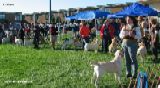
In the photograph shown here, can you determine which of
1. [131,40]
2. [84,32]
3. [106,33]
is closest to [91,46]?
[84,32]

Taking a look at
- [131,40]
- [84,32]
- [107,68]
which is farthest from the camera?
[84,32]

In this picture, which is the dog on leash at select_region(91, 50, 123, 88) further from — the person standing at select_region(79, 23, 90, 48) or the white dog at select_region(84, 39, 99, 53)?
Answer: the person standing at select_region(79, 23, 90, 48)

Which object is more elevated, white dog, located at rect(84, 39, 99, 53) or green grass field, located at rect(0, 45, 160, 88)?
green grass field, located at rect(0, 45, 160, 88)

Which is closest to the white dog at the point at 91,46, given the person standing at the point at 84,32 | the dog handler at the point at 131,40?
the person standing at the point at 84,32

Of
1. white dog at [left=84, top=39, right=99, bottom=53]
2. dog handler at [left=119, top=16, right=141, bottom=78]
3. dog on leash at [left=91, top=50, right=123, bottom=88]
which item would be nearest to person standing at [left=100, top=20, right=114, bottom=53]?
white dog at [left=84, top=39, right=99, bottom=53]

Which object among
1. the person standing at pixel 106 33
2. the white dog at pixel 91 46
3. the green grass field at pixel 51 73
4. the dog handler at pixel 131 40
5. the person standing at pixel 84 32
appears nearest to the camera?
the green grass field at pixel 51 73

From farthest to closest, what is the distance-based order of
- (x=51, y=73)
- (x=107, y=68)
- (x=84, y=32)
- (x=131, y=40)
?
(x=84, y=32) < (x=51, y=73) < (x=131, y=40) < (x=107, y=68)

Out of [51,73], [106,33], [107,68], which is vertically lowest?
[51,73]

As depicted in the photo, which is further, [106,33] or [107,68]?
[106,33]

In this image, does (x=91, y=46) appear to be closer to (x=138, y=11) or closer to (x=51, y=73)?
(x=138, y=11)

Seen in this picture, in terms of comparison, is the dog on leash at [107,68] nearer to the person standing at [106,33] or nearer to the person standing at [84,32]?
the person standing at [106,33]

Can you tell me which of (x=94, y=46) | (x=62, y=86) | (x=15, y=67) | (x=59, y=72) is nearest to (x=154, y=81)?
(x=62, y=86)

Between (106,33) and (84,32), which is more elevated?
(106,33)

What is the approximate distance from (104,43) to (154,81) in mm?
12289
